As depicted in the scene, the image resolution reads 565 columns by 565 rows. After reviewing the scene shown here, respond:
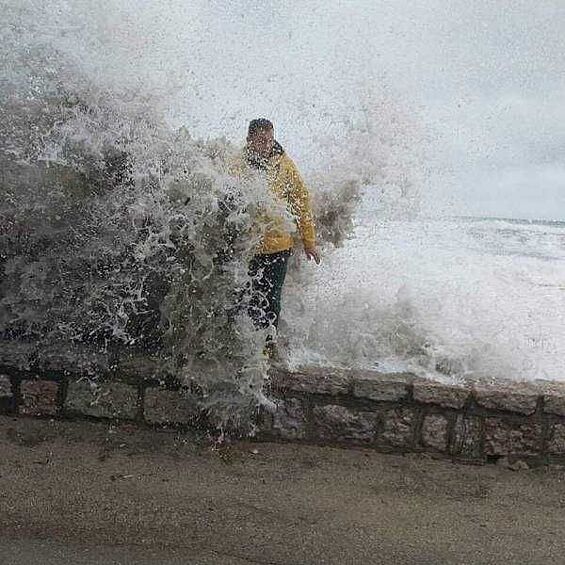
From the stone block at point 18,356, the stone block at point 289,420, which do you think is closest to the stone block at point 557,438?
the stone block at point 289,420

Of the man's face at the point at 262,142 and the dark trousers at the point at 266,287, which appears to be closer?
the dark trousers at the point at 266,287

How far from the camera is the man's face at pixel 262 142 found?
4.23 m

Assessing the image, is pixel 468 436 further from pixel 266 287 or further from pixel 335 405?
pixel 266 287

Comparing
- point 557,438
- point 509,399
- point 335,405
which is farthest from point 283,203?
point 557,438

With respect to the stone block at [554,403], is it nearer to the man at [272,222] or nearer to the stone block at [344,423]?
the stone block at [344,423]

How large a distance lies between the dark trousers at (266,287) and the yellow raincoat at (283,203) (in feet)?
0.19

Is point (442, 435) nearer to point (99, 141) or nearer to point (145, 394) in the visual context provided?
point (145, 394)

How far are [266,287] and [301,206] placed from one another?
0.55 metres

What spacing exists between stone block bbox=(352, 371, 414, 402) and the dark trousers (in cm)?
63

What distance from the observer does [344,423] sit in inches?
149

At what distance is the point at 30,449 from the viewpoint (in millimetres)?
3469

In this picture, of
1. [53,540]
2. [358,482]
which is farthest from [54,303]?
[358,482]

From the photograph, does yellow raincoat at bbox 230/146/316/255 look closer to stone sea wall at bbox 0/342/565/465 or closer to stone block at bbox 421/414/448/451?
stone sea wall at bbox 0/342/565/465

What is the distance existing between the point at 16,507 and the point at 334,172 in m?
3.13
